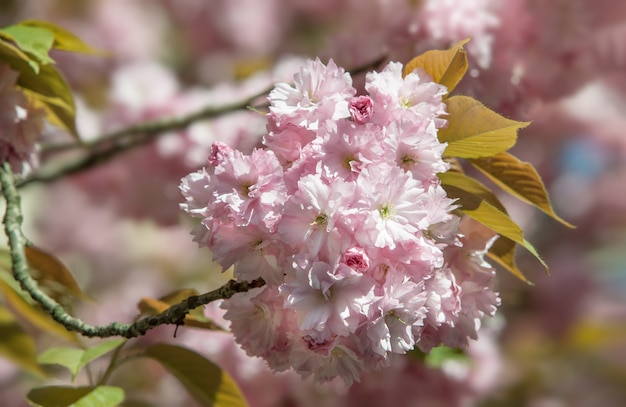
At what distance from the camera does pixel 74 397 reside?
0.86 m

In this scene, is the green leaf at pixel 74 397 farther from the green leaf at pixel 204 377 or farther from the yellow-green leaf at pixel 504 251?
the yellow-green leaf at pixel 504 251

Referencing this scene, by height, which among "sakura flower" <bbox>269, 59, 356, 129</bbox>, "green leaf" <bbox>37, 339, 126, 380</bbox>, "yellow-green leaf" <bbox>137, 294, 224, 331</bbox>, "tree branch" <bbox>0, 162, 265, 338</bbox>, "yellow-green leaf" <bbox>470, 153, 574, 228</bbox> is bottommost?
"green leaf" <bbox>37, 339, 126, 380</bbox>

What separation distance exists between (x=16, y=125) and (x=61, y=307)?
241 millimetres

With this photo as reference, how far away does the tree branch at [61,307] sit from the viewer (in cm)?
77

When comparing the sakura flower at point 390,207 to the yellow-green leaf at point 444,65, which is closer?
the sakura flower at point 390,207

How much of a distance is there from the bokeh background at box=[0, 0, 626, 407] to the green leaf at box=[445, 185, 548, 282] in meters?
0.39

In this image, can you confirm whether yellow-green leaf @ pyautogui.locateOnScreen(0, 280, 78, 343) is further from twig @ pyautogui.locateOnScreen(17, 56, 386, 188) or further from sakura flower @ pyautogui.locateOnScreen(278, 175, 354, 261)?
sakura flower @ pyautogui.locateOnScreen(278, 175, 354, 261)

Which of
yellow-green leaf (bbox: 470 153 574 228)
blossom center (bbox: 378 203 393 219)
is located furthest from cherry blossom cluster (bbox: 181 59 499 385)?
yellow-green leaf (bbox: 470 153 574 228)

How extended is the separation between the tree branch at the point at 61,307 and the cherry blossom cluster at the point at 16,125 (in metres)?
0.02

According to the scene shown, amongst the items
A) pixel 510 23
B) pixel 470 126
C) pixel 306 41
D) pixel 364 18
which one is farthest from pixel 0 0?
pixel 470 126

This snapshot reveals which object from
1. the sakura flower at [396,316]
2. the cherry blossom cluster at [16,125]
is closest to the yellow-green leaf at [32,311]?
the cherry blossom cluster at [16,125]

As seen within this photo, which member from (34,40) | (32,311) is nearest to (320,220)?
(34,40)

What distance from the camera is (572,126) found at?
2.37 metres

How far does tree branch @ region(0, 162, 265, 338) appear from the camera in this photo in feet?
2.52
